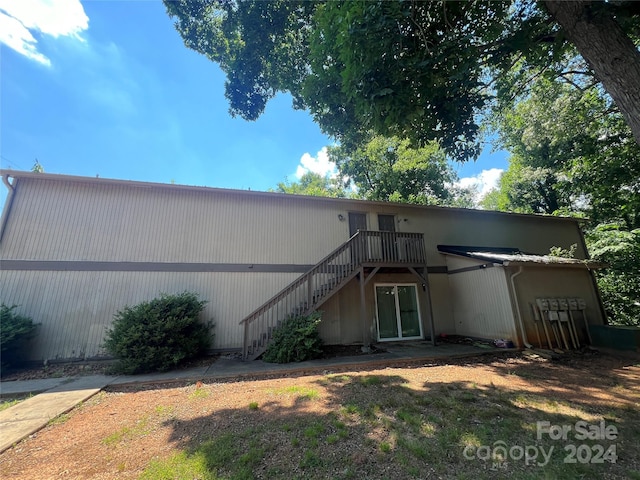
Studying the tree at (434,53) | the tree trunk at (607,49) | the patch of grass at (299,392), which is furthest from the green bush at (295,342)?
the tree trunk at (607,49)

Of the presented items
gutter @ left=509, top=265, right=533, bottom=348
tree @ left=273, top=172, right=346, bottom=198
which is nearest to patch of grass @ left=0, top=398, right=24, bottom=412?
gutter @ left=509, top=265, right=533, bottom=348

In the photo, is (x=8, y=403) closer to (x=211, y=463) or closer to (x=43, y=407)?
(x=43, y=407)

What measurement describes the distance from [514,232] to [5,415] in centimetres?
1681

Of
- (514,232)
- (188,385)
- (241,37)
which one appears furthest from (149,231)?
(514,232)

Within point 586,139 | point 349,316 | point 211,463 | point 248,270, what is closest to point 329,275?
point 349,316

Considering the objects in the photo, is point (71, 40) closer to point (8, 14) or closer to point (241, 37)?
point (8, 14)

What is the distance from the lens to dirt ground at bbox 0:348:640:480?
2.71m

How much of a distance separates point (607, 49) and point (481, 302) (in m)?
7.41

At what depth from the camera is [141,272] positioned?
25.8ft

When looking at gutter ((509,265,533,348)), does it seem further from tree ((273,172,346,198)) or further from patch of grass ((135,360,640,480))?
tree ((273,172,346,198))

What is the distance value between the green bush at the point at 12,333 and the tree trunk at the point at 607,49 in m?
12.8

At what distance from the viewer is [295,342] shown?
683 cm

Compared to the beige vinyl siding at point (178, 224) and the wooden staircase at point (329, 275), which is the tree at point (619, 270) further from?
the wooden staircase at point (329, 275)

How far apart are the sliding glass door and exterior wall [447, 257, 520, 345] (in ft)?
5.38
